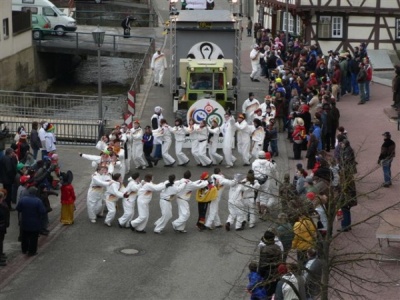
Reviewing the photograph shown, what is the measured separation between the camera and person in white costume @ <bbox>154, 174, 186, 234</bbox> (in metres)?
24.0

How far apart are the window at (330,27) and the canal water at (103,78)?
8.67 metres

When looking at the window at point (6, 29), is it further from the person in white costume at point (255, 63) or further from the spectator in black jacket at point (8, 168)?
the spectator in black jacket at point (8, 168)

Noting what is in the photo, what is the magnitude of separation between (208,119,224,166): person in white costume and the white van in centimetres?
2424

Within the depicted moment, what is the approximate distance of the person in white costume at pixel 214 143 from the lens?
29859 millimetres

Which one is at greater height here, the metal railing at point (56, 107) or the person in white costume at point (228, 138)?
the metal railing at point (56, 107)

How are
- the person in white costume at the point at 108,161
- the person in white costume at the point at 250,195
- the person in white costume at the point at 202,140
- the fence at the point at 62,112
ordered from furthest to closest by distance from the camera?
the fence at the point at 62,112 → the person in white costume at the point at 202,140 → the person in white costume at the point at 108,161 → the person in white costume at the point at 250,195

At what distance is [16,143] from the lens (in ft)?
91.9

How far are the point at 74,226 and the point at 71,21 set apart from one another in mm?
30279

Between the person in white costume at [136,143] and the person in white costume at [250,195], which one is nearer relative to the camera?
the person in white costume at [250,195]

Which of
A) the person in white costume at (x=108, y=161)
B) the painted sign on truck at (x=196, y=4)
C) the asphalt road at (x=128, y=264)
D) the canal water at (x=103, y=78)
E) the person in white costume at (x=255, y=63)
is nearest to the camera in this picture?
the asphalt road at (x=128, y=264)

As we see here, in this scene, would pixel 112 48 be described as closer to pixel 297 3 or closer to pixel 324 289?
pixel 297 3

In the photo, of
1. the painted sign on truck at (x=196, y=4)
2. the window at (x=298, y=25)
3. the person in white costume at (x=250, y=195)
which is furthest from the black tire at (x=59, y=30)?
the person in white costume at (x=250, y=195)

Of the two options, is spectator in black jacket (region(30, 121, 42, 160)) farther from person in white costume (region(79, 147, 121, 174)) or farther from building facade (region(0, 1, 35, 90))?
building facade (region(0, 1, 35, 90))

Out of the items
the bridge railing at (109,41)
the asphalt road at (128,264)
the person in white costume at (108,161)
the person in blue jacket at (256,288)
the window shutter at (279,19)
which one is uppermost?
the window shutter at (279,19)
